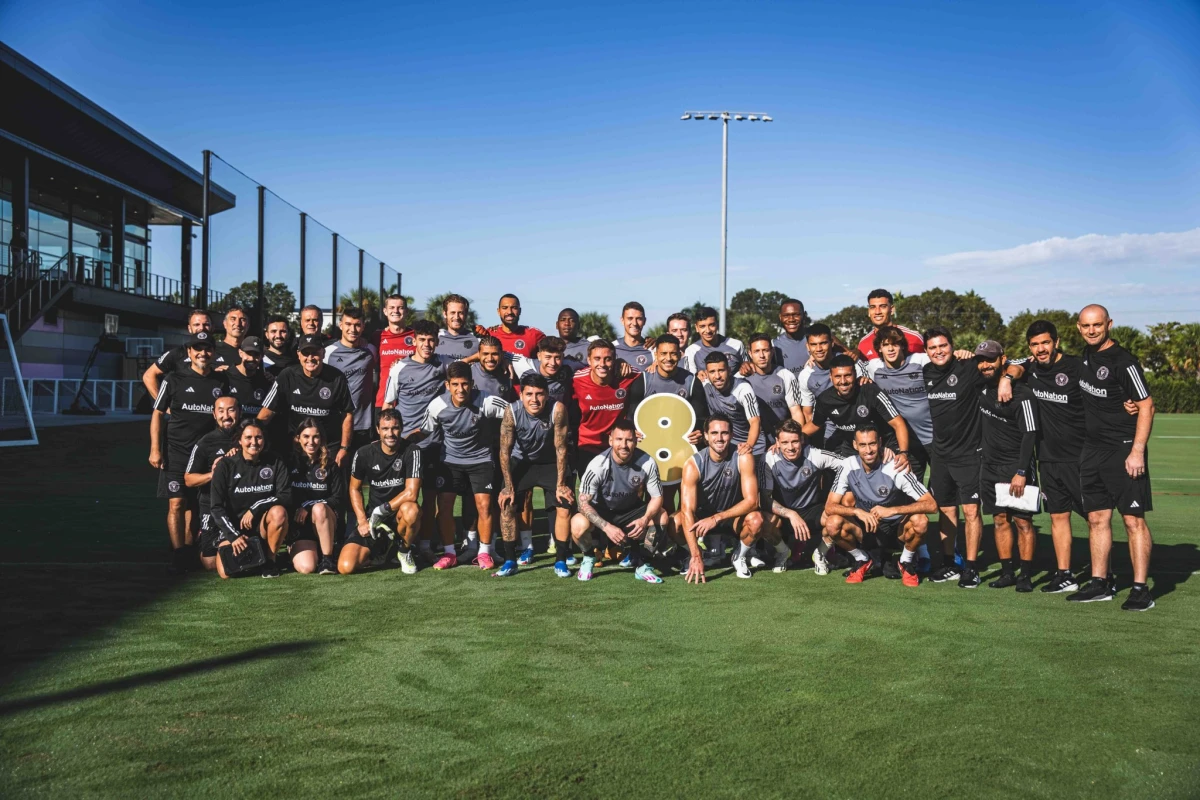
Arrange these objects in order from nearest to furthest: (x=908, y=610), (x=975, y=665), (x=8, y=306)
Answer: (x=975, y=665) < (x=908, y=610) < (x=8, y=306)

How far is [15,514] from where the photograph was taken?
926 centimetres

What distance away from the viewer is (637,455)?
6.93 m

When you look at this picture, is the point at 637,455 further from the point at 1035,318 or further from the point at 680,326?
the point at 1035,318

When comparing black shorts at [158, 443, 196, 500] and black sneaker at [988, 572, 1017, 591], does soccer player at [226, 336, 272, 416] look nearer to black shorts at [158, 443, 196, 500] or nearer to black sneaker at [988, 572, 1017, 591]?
black shorts at [158, 443, 196, 500]

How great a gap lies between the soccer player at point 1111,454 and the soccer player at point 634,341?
3.83 m

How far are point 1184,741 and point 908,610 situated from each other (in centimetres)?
218

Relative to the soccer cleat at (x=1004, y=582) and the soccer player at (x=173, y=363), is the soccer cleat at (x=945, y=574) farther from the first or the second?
the soccer player at (x=173, y=363)

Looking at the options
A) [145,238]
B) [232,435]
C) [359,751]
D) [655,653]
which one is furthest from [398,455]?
[145,238]

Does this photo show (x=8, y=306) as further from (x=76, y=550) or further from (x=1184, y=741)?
(x=1184, y=741)

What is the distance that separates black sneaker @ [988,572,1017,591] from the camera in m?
6.49

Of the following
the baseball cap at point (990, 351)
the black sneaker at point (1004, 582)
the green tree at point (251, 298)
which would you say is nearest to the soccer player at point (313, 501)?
the black sneaker at point (1004, 582)

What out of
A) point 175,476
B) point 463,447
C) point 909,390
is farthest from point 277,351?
point 909,390

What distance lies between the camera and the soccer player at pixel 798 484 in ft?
23.0

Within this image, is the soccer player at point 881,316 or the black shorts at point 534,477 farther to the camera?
the soccer player at point 881,316
